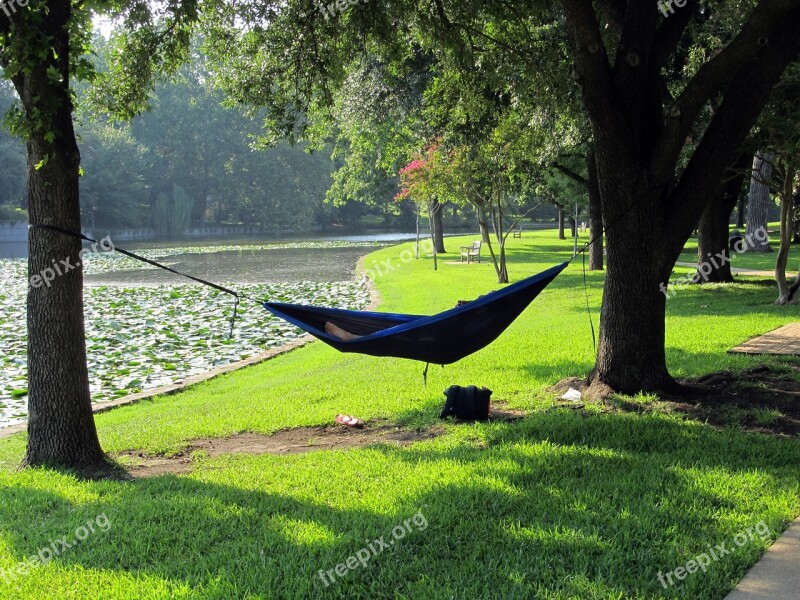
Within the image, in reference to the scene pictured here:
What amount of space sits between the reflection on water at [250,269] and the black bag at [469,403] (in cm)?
1433

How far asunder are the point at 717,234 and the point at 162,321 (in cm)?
910

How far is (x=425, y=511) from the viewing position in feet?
10.7

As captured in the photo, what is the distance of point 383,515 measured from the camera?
10.7 ft

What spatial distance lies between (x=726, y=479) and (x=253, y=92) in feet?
18.6

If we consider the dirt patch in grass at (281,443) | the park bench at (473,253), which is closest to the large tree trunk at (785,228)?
the dirt patch in grass at (281,443)

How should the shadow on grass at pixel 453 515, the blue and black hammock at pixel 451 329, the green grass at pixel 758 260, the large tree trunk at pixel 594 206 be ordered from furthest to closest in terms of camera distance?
the green grass at pixel 758 260
the large tree trunk at pixel 594 206
the blue and black hammock at pixel 451 329
the shadow on grass at pixel 453 515

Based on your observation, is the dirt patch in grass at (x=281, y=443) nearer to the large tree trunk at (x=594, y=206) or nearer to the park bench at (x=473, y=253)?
the large tree trunk at (x=594, y=206)

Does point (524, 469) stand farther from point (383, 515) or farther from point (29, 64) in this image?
point (29, 64)

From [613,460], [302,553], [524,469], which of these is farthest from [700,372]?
[302,553]

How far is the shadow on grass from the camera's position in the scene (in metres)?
2.69

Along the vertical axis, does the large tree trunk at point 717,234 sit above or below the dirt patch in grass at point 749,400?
above

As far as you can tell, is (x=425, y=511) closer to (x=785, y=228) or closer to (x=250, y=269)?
(x=785, y=228)

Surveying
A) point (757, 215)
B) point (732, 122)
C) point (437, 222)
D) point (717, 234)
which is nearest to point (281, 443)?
point (732, 122)

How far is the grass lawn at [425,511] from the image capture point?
270 centimetres
